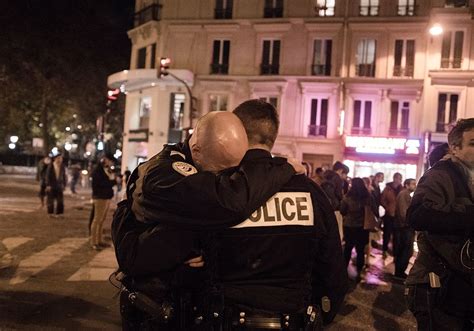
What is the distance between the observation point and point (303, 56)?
1097 inches

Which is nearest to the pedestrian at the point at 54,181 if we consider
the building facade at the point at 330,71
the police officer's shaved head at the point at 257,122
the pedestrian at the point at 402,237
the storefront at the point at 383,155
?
the pedestrian at the point at 402,237

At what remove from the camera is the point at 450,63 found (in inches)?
1000

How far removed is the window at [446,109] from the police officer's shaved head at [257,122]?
25.1 m

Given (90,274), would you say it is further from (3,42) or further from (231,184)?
(3,42)

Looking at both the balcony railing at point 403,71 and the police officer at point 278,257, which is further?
the balcony railing at point 403,71

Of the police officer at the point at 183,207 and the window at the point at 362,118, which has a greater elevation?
the window at the point at 362,118

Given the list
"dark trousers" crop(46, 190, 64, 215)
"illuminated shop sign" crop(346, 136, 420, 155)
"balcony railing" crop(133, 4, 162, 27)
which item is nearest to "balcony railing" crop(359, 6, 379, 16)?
"illuminated shop sign" crop(346, 136, 420, 155)

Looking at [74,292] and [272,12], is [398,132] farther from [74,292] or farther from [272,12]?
[74,292]

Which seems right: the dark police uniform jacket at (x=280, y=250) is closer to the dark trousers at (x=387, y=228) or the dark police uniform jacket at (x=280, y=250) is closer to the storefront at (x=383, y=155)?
the dark trousers at (x=387, y=228)

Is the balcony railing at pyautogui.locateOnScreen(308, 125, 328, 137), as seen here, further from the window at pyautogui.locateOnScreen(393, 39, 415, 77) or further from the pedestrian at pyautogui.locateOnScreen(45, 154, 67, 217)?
the pedestrian at pyautogui.locateOnScreen(45, 154, 67, 217)

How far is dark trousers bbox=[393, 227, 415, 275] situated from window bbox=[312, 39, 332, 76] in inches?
763

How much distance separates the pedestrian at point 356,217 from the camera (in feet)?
28.2

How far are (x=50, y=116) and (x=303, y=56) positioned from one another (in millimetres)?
25359

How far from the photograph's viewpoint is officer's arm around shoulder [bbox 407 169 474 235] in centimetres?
296
